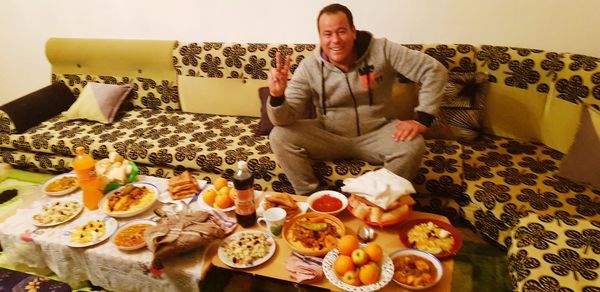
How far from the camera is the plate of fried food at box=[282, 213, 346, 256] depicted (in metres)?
1.63

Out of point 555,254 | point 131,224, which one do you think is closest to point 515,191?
point 555,254

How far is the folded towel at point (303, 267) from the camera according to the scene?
150cm

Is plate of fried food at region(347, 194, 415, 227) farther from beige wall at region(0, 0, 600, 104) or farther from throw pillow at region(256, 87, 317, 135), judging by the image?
beige wall at region(0, 0, 600, 104)

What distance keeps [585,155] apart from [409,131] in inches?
31.5

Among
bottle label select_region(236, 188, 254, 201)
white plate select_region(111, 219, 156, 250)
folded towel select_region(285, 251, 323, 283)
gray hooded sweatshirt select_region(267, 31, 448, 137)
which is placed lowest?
white plate select_region(111, 219, 156, 250)

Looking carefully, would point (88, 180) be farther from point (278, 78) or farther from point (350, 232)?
point (350, 232)

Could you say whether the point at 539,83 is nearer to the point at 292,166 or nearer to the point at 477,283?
the point at 477,283

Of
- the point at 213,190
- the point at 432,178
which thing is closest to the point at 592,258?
the point at 432,178

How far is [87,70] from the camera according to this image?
3.38m

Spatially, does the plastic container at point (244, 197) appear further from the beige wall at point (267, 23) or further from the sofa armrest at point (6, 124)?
the sofa armrest at point (6, 124)

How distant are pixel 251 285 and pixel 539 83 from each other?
188 centimetres

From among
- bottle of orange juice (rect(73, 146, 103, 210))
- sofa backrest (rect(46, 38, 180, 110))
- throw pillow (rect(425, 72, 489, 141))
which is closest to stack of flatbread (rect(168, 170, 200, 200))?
bottle of orange juice (rect(73, 146, 103, 210))

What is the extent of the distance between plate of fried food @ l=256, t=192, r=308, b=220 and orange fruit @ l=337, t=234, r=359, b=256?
0.34 metres

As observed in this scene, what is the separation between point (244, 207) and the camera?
69.6 inches
